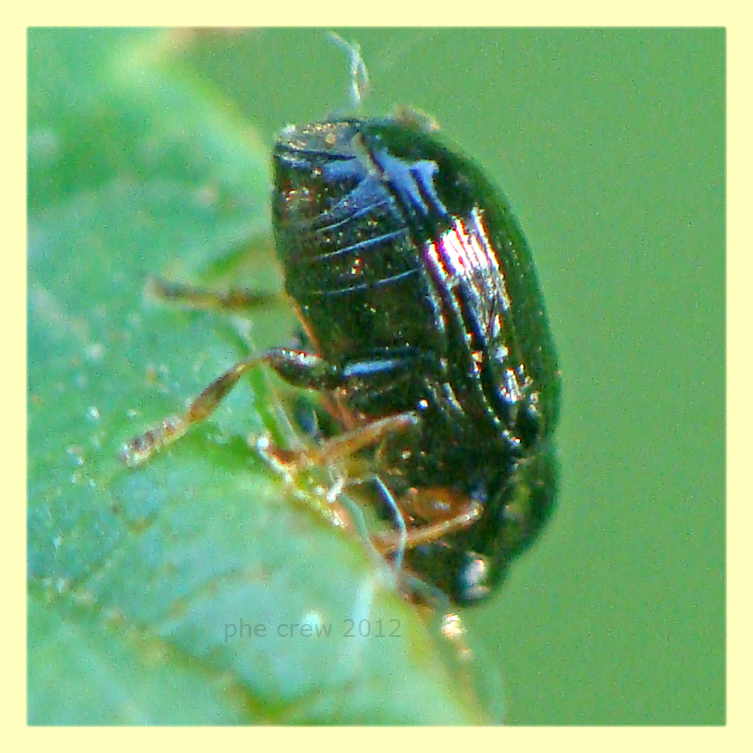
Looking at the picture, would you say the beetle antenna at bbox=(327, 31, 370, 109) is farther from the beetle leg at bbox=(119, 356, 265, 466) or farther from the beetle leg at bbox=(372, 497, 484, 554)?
the beetle leg at bbox=(372, 497, 484, 554)

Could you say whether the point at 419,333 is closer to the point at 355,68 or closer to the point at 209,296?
the point at 209,296

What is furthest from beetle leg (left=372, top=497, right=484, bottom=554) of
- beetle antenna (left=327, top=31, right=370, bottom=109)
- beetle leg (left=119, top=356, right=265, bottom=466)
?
beetle antenna (left=327, top=31, right=370, bottom=109)

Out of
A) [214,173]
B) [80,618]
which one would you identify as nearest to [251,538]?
[80,618]

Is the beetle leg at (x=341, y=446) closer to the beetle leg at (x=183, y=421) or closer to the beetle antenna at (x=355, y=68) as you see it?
the beetle leg at (x=183, y=421)

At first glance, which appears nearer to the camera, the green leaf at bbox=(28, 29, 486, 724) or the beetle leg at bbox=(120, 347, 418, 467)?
the green leaf at bbox=(28, 29, 486, 724)

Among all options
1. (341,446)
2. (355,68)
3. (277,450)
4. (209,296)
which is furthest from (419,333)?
(355,68)

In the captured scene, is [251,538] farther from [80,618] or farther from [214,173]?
[214,173]

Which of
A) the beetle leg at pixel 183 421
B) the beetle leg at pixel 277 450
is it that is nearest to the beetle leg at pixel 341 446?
the beetle leg at pixel 277 450
